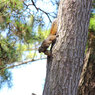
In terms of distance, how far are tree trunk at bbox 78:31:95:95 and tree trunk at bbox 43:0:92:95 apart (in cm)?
90

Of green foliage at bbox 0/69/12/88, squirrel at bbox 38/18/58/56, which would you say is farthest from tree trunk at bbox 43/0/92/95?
green foliage at bbox 0/69/12/88

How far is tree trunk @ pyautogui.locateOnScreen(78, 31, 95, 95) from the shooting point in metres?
1.92

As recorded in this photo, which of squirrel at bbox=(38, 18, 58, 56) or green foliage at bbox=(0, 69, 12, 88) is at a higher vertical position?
squirrel at bbox=(38, 18, 58, 56)

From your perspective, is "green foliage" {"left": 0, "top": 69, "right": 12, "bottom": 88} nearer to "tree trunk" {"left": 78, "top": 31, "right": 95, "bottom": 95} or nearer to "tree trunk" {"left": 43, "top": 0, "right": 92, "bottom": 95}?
"tree trunk" {"left": 78, "top": 31, "right": 95, "bottom": 95}

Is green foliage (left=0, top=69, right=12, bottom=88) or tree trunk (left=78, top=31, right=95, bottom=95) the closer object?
green foliage (left=0, top=69, right=12, bottom=88)

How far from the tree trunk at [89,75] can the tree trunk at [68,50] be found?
896 millimetres

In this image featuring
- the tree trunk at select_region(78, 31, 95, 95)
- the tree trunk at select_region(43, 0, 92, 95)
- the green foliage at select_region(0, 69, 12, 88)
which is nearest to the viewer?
the tree trunk at select_region(43, 0, 92, 95)

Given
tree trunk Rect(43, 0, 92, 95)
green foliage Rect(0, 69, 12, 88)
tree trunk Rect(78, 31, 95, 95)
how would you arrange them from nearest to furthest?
1. tree trunk Rect(43, 0, 92, 95)
2. green foliage Rect(0, 69, 12, 88)
3. tree trunk Rect(78, 31, 95, 95)

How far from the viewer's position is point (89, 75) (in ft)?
6.44

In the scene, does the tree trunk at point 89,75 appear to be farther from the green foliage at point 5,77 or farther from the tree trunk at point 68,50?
the tree trunk at point 68,50

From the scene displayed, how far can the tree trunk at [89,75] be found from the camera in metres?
1.92

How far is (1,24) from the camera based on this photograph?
163cm

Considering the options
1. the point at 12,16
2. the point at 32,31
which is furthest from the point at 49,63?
the point at 32,31

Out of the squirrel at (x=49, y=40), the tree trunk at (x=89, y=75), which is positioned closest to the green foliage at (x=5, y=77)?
the tree trunk at (x=89, y=75)
